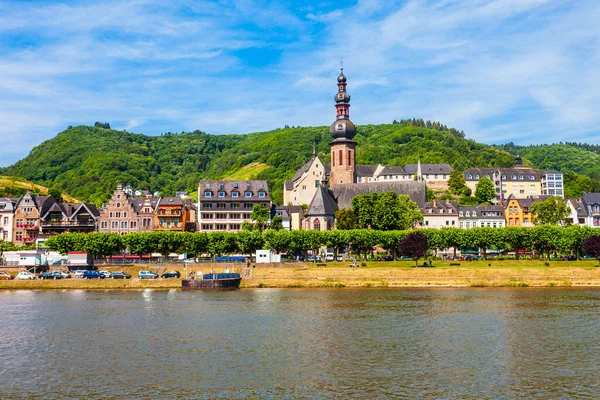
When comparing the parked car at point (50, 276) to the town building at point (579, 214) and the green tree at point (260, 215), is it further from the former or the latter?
the town building at point (579, 214)

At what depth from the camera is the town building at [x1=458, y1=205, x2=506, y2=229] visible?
489 feet

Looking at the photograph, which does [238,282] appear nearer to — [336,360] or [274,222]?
[274,222]

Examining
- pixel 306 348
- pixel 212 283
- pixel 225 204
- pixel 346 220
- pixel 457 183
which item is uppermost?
pixel 457 183

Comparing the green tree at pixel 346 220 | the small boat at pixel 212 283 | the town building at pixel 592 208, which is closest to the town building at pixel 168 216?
the green tree at pixel 346 220

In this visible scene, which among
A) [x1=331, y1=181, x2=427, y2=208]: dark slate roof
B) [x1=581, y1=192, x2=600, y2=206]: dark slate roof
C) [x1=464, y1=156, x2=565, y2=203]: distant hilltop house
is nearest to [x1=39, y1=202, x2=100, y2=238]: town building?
[x1=331, y1=181, x2=427, y2=208]: dark slate roof

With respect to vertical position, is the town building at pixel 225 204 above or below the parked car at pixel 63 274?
above

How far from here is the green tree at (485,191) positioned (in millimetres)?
176875

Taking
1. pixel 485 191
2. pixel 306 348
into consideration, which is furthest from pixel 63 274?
pixel 485 191

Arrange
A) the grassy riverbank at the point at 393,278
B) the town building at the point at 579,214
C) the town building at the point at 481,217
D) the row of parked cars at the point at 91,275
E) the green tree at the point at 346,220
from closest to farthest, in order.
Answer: the grassy riverbank at the point at 393,278, the row of parked cars at the point at 91,275, the green tree at the point at 346,220, the town building at the point at 481,217, the town building at the point at 579,214

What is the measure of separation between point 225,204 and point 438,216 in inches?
1903

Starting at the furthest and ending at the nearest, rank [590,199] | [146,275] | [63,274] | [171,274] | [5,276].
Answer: [590,199], [63,274], [5,276], [171,274], [146,275]

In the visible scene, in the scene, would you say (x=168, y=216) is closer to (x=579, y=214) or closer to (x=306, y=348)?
(x=306, y=348)

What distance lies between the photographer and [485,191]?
17650 cm

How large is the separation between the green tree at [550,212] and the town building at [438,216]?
17609mm
